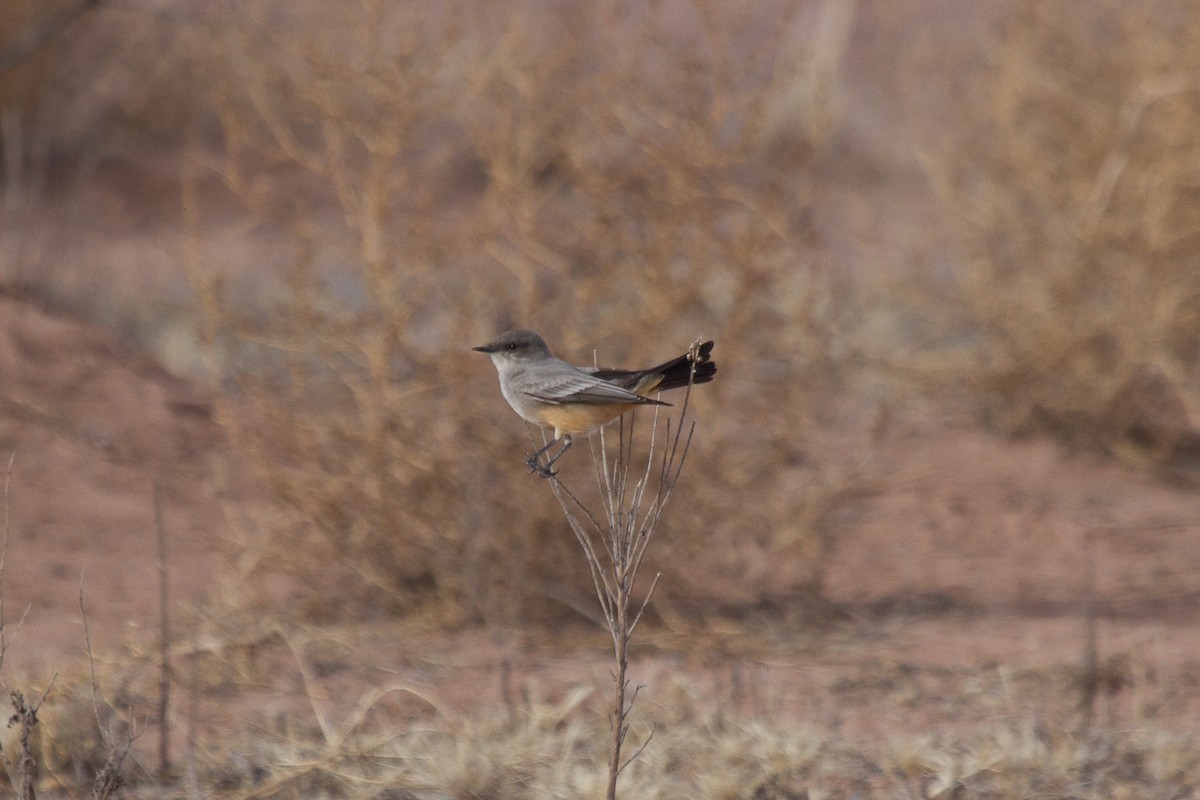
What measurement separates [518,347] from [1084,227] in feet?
20.1

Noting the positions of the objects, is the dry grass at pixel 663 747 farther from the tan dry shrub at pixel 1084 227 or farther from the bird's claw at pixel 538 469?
the tan dry shrub at pixel 1084 227

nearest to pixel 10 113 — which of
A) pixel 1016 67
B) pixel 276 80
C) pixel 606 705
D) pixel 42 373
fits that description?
pixel 42 373

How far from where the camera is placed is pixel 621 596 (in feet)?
9.85

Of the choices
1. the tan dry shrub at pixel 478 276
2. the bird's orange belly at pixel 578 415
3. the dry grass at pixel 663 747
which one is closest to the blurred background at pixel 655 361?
the tan dry shrub at pixel 478 276

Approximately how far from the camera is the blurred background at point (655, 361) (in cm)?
612

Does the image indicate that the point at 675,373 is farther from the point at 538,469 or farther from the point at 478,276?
the point at 478,276

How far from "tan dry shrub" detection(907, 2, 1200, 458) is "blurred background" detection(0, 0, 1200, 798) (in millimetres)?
24

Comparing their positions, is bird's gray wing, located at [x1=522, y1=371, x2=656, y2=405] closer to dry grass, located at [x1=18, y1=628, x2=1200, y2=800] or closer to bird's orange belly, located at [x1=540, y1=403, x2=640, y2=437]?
bird's orange belly, located at [x1=540, y1=403, x2=640, y2=437]

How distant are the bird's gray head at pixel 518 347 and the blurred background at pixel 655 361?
84.0 inches

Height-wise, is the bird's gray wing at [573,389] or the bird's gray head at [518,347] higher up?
the bird's gray head at [518,347]

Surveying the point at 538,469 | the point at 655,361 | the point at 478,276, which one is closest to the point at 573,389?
the point at 538,469

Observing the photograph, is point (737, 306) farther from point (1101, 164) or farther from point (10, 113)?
point (10, 113)

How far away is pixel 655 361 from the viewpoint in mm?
6383

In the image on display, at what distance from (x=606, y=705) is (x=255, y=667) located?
1.46m
